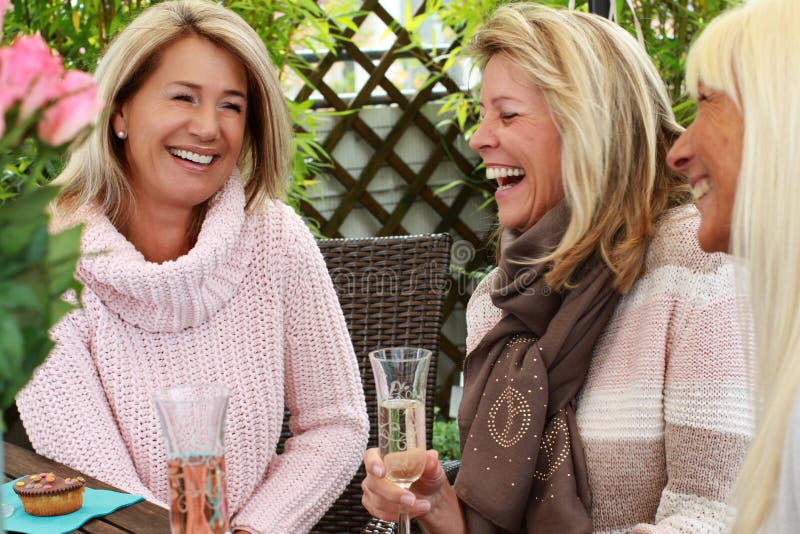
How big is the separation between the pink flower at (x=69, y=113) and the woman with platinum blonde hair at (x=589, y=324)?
2.41 feet

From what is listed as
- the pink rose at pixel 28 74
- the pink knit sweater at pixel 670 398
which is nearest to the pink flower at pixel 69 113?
the pink rose at pixel 28 74

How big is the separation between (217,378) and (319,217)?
7.10 feet

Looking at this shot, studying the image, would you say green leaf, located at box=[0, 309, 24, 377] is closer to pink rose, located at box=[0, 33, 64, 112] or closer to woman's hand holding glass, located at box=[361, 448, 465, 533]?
pink rose, located at box=[0, 33, 64, 112]

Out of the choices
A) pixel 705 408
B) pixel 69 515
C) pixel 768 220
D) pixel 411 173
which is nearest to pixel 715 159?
pixel 768 220

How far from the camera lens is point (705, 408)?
3.81 feet

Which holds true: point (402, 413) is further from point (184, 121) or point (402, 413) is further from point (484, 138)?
point (184, 121)

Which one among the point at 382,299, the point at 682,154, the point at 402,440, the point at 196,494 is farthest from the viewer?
the point at 382,299

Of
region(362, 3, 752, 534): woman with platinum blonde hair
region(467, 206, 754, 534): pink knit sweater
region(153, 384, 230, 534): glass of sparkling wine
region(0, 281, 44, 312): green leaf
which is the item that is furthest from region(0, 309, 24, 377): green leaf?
region(467, 206, 754, 534): pink knit sweater

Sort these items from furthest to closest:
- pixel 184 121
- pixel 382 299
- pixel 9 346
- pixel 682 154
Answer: pixel 382 299 → pixel 184 121 → pixel 682 154 → pixel 9 346

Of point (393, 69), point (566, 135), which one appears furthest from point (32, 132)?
point (393, 69)

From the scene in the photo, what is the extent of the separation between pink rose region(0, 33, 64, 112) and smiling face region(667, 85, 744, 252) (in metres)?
0.67

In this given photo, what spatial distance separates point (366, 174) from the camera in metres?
3.77

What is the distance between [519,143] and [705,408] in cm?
48

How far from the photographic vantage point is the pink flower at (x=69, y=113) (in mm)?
558
